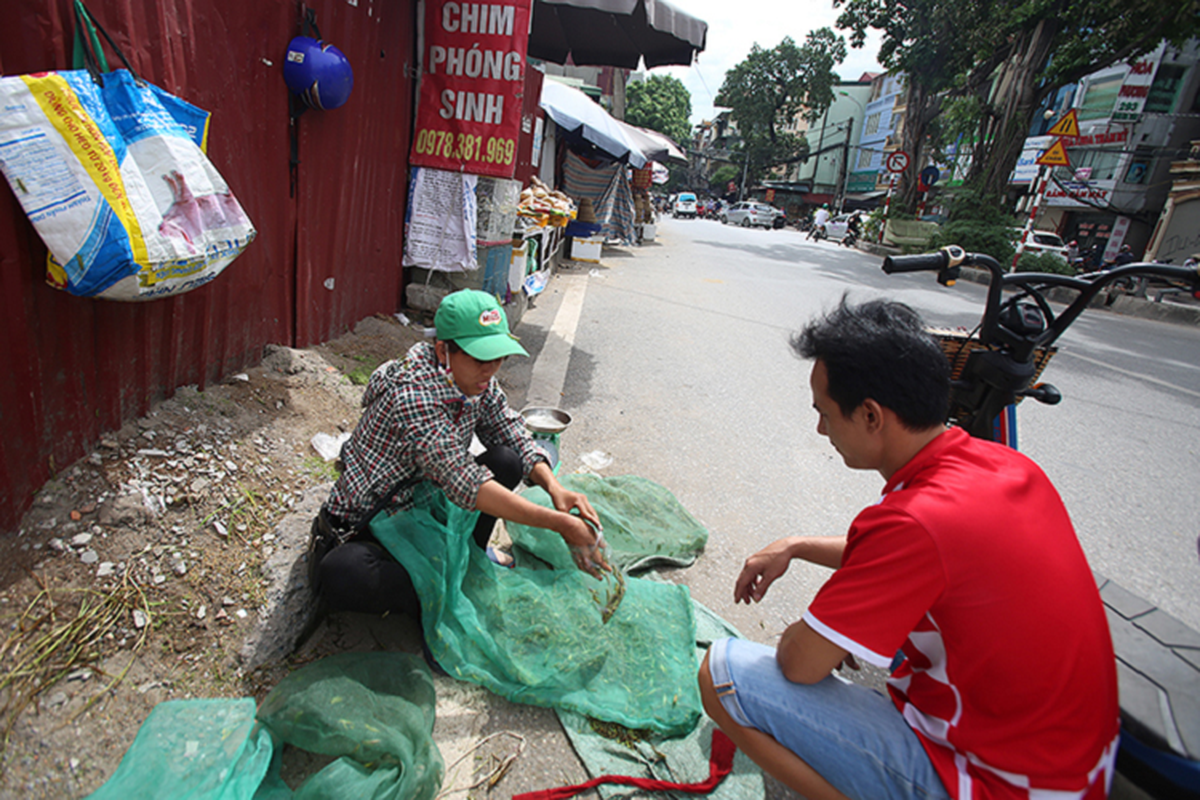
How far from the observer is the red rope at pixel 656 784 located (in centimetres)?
175

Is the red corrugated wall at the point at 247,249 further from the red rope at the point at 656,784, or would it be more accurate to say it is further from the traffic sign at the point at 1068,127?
the traffic sign at the point at 1068,127

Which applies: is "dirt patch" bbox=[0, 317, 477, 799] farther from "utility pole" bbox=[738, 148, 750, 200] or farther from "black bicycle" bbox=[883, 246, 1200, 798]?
"utility pole" bbox=[738, 148, 750, 200]

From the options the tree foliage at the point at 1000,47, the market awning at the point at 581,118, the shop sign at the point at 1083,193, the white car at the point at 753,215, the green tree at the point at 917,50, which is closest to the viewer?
the market awning at the point at 581,118

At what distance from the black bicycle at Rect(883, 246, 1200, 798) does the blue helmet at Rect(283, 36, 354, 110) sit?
3.08 metres

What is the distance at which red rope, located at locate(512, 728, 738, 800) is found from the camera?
5.75 ft

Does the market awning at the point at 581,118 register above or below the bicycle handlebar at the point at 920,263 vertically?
above

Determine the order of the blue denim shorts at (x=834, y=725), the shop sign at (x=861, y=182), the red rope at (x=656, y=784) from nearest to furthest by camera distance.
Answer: the blue denim shorts at (x=834, y=725), the red rope at (x=656, y=784), the shop sign at (x=861, y=182)

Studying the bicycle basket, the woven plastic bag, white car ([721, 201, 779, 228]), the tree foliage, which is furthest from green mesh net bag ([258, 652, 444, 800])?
white car ([721, 201, 779, 228])

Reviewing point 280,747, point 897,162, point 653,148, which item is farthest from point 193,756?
point 897,162

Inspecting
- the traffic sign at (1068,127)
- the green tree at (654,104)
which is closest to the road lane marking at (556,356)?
the traffic sign at (1068,127)

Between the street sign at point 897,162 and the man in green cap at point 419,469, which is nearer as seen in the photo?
the man in green cap at point 419,469

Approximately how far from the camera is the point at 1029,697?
47.8 inches

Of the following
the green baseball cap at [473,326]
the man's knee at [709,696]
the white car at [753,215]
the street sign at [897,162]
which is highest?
the street sign at [897,162]

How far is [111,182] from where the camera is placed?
1.84 m
